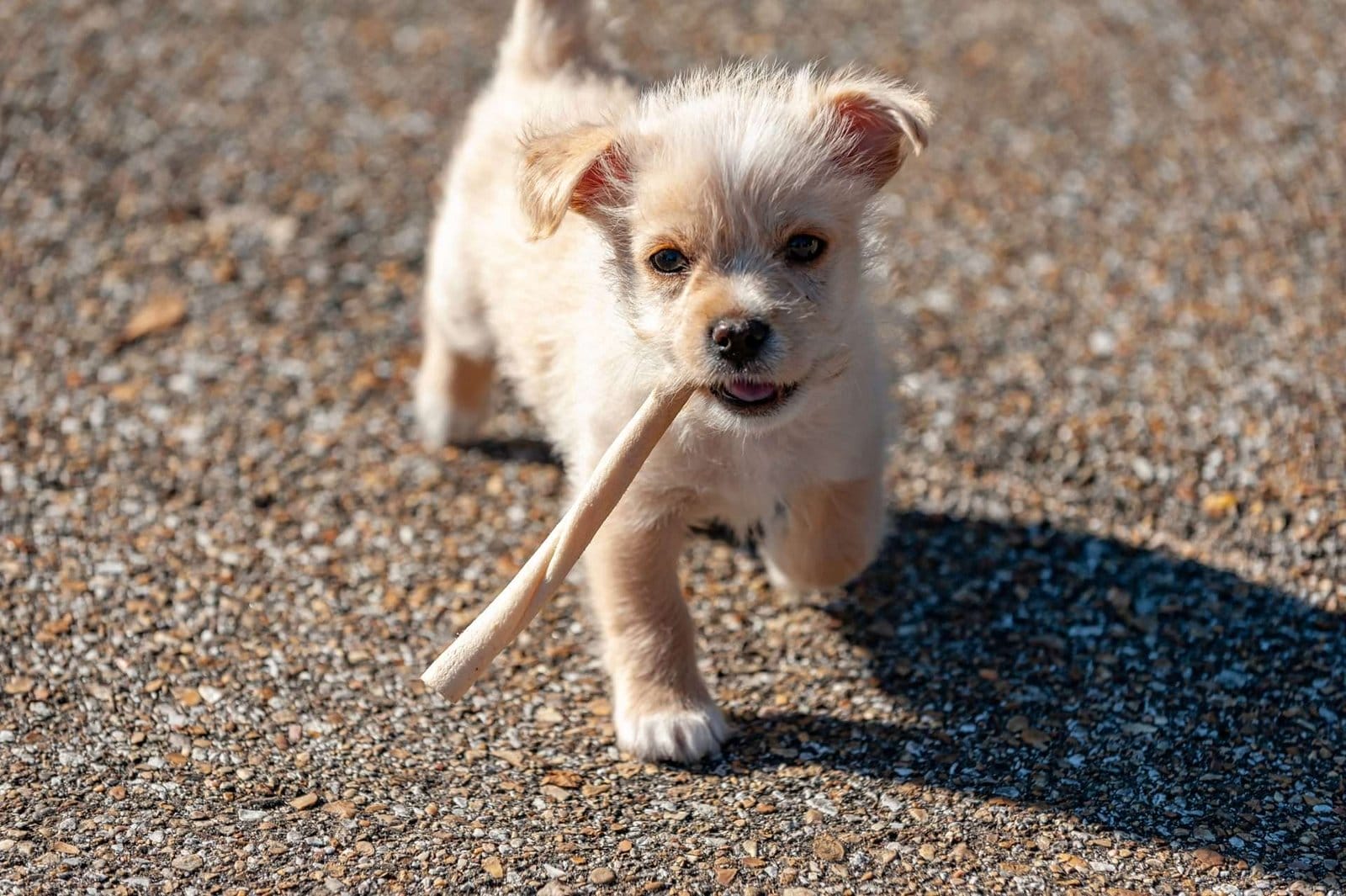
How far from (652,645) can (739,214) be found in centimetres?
135

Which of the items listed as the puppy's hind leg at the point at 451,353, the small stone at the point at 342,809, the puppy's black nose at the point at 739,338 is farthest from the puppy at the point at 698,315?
the small stone at the point at 342,809

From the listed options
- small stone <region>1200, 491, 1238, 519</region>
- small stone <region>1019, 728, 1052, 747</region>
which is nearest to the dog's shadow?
small stone <region>1019, 728, 1052, 747</region>

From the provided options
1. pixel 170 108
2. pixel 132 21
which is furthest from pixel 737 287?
pixel 132 21

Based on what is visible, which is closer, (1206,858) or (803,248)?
(1206,858)

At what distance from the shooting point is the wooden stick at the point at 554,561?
3.85m

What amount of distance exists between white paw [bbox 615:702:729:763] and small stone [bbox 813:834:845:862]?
511 millimetres

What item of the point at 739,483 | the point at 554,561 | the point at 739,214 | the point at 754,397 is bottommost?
the point at 554,561

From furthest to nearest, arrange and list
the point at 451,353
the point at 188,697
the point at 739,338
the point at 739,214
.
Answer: the point at 451,353
the point at 188,697
the point at 739,214
the point at 739,338

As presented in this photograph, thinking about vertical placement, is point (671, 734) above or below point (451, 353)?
below

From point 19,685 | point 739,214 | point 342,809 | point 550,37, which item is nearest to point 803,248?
point 739,214

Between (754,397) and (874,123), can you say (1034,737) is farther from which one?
(874,123)

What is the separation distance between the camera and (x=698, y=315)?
142 inches

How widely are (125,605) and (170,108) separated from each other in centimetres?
387

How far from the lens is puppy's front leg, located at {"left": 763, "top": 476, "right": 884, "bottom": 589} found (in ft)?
14.3
